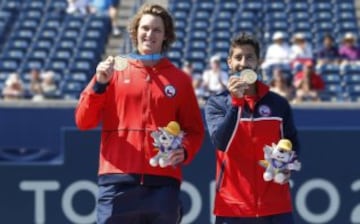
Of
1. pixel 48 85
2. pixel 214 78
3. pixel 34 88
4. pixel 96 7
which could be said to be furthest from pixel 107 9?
pixel 214 78

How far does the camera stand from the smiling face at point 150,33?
525cm

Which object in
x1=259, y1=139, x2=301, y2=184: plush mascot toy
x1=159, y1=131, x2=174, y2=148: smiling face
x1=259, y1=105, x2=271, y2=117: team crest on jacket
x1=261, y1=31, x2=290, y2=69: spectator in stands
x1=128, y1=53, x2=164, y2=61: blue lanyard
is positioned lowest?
x1=259, y1=139, x2=301, y2=184: plush mascot toy

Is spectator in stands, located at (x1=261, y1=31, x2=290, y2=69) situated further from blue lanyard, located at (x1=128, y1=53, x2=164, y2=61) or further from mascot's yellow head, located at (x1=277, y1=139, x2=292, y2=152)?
blue lanyard, located at (x1=128, y1=53, x2=164, y2=61)

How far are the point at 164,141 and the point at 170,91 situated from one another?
276 millimetres

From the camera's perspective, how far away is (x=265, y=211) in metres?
5.46

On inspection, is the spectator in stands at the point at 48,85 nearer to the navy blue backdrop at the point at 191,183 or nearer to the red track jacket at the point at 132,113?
the navy blue backdrop at the point at 191,183

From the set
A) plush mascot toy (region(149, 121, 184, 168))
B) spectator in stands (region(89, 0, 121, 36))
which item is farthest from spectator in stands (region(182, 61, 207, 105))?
plush mascot toy (region(149, 121, 184, 168))

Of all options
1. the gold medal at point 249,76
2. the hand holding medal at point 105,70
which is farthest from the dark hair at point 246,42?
the hand holding medal at point 105,70

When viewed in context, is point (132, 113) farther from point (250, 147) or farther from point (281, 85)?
point (281, 85)

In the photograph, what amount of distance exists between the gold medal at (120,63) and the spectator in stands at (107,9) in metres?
11.8

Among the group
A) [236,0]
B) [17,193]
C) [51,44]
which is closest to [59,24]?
[51,44]

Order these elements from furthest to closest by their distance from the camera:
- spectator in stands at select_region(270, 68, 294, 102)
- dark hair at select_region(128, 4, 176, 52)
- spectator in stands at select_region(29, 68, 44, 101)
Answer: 1. spectator in stands at select_region(29, 68, 44, 101)
2. spectator in stands at select_region(270, 68, 294, 102)
3. dark hair at select_region(128, 4, 176, 52)

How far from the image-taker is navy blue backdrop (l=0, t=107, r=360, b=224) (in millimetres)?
8234

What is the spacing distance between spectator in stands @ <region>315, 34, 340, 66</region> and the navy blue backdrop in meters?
6.13
